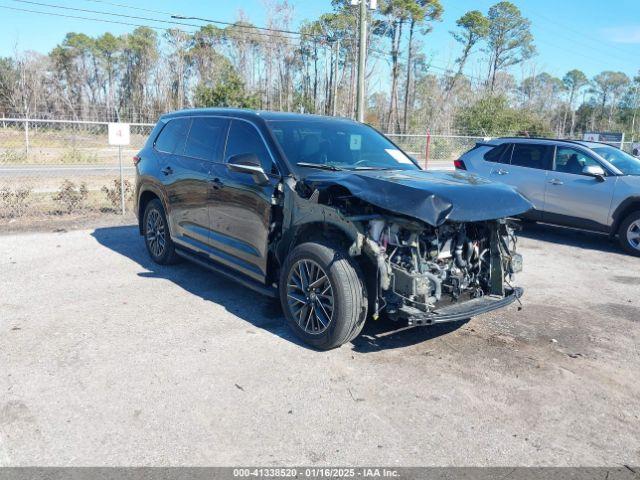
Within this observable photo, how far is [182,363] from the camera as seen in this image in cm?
431

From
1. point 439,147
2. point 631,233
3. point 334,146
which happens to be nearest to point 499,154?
point 631,233

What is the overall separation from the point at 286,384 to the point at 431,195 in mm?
1732

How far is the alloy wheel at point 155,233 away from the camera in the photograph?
23.0 feet

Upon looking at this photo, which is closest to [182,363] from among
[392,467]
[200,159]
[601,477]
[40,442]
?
Result: [40,442]

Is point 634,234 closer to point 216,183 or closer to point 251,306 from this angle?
point 251,306

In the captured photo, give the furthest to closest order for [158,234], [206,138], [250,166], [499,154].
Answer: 1. [499,154]
2. [158,234]
3. [206,138]
4. [250,166]

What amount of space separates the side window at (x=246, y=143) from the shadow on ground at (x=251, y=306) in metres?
1.44

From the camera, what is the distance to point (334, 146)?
18.0 ft

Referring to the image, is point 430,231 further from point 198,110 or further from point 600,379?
point 198,110

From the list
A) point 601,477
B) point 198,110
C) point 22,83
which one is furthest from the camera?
point 22,83

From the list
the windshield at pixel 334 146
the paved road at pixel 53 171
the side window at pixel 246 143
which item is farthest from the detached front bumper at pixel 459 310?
the paved road at pixel 53 171

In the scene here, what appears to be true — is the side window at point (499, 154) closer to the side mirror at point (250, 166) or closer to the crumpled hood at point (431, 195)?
the crumpled hood at point (431, 195)

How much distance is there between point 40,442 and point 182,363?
125 cm

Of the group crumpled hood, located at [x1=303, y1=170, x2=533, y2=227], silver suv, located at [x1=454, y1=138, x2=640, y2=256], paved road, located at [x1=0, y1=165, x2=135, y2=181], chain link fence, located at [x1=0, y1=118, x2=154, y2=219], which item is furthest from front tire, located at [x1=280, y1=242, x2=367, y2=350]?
paved road, located at [x1=0, y1=165, x2=135, y2=181]
